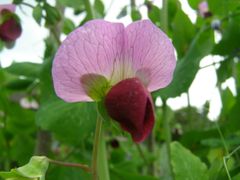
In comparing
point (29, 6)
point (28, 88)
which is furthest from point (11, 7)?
point (28, 88)

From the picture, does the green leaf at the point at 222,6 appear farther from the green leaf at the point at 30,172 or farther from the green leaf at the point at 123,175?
the green leaf at the point at 30,172

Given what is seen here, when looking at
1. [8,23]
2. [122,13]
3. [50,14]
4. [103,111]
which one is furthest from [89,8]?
[122,13]

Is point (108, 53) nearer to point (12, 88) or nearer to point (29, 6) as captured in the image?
point (29, 6)

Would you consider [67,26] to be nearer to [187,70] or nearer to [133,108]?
[187,70]

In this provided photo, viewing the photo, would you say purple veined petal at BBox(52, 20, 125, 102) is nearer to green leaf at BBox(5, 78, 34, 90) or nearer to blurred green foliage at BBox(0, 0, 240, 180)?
blurred green foliage at BBox(0, 0, 240, 180)

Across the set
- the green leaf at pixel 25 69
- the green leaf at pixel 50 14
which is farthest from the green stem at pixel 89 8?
the green leaf at pixel 25 69
